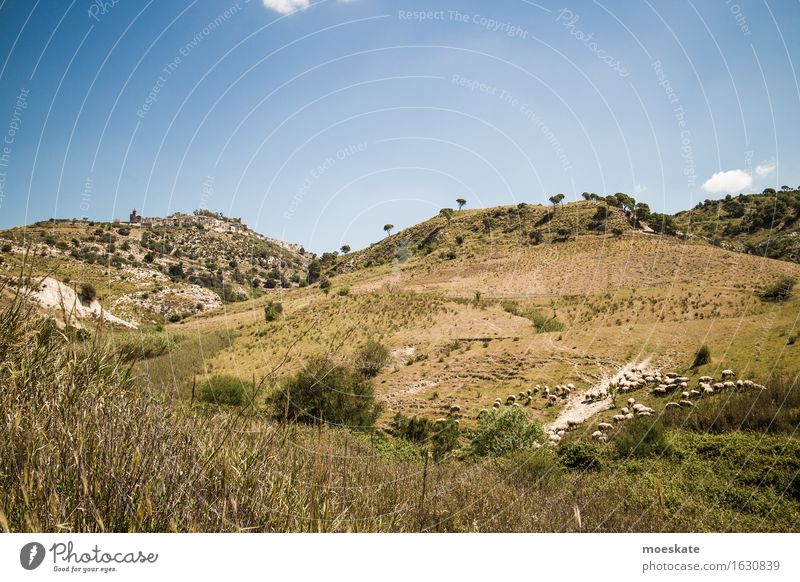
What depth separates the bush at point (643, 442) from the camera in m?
11.3

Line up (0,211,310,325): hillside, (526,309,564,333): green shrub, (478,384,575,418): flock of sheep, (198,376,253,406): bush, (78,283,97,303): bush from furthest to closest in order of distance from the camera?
(0,211,310,325): hillside, (526,309,564,333): green shrub, (478,384,575,418): flock of sheep, (198,376,253,406): bush, (78,283,97,303): bush

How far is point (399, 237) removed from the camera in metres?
132

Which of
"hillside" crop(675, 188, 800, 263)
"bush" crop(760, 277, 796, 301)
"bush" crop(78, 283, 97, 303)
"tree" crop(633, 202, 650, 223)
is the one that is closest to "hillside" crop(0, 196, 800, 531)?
"bush" crop(760, 277, 796, 301)

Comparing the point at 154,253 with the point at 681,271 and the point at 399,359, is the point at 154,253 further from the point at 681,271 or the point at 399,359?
the point at 681,271

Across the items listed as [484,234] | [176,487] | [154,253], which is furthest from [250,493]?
[484,234]

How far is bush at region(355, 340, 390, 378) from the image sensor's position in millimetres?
24234

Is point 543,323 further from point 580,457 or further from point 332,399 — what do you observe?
point 580,457

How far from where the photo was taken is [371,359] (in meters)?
24.9

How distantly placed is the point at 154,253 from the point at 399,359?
2362 inches

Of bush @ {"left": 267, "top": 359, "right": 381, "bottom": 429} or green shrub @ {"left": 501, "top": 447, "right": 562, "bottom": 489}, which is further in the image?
bush @ {"left": 267, "top": 359, "right": 381, "bottom": 429}

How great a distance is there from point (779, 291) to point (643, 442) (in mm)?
34001

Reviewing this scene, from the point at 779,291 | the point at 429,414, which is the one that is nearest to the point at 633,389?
the point at 429,414

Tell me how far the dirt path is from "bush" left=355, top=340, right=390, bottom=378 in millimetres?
11159

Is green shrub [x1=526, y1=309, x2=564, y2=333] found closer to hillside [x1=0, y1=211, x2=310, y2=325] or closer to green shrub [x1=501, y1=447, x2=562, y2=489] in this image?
green shrub [x1=501, y1=447, x2=562, y2=489]
